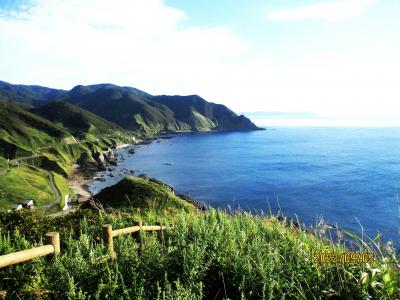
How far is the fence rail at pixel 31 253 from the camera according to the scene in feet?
24.5

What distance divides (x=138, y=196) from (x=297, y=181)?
65954mm

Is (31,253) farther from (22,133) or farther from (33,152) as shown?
(22,133)

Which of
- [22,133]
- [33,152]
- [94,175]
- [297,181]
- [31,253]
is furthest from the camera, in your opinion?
[22,133]

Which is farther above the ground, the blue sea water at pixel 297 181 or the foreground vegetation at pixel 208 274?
the foreground vegetation at pixel 208 274

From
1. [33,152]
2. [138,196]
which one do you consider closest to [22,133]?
[33,152]

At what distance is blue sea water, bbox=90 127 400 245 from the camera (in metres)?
73.3

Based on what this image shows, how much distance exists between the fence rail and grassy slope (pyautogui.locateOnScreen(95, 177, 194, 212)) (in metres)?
42.5

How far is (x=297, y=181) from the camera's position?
10725 centimetres

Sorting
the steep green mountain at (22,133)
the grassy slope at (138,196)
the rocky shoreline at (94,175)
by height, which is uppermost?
the steep green mountain at (22,133)

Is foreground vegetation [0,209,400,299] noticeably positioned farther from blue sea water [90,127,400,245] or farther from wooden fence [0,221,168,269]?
blue sea water [90,127,400,245]

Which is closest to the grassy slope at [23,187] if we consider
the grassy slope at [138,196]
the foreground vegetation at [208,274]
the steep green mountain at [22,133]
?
the grassy slope at [138,196]

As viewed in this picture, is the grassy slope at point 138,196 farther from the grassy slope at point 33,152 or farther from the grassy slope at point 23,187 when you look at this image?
the grassy slope at point 33,152

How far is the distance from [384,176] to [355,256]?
113 m

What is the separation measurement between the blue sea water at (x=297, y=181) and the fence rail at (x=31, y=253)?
44923 millimetres
